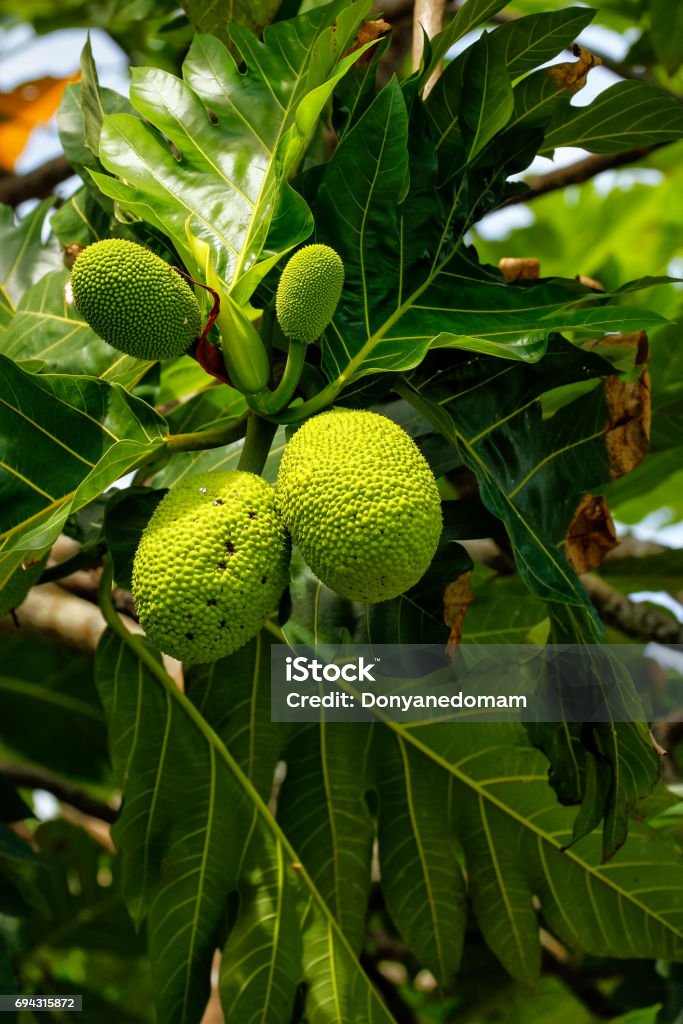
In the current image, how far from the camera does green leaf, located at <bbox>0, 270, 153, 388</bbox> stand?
1157mm

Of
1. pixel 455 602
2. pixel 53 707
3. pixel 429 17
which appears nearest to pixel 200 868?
pixel 455 602

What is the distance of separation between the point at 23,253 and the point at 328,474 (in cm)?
87

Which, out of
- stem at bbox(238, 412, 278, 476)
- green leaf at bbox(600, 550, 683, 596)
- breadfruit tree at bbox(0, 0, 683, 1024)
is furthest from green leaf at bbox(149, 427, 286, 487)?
green leaf at bbox(600, 550, 683, 596)

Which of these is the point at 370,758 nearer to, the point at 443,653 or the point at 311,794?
the point at 311,794

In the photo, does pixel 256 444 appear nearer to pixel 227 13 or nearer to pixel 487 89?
pixel 487 89

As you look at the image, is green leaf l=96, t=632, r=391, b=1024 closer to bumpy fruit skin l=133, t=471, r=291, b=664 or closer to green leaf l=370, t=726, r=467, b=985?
green leaf l=370, t=726, r=467, b=985

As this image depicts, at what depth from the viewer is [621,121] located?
1.04 m

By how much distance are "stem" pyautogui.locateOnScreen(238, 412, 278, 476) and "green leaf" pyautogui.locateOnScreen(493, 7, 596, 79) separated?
0.39 m

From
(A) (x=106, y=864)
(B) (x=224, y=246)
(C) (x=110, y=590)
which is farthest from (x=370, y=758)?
(A) (x=106, y=864)

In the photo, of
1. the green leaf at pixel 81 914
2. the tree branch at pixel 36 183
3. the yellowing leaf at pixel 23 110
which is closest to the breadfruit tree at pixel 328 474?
the green leaf at pixel 81 914

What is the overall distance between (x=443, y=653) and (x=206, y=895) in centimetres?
48

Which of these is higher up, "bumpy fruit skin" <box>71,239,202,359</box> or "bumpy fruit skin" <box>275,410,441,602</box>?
"bumpy fruit skin" <box>71,239,202,359</box>

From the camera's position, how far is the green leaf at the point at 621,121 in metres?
1.00

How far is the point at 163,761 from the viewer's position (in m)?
1.21
